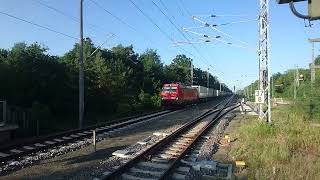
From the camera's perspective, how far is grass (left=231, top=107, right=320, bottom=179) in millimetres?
11220

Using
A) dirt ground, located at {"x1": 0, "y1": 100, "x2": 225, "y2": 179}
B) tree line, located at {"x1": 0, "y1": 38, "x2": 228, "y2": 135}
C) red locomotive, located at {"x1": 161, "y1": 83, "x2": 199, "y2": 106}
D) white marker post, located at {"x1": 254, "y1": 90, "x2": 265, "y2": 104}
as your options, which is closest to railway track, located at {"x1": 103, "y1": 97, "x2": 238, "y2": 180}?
dirt ground, located at {"x1": 0, "y1": 100, "x2": 225, "y2": 179}

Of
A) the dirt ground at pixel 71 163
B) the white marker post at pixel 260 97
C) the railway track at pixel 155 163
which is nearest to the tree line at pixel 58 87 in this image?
the dirt ground at pixel 71 163

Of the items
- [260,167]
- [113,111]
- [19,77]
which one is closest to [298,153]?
[260,167]

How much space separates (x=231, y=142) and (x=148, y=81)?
3758 cm

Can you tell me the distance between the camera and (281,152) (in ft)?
45.8

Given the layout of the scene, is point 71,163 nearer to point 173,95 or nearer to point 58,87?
point 58,87

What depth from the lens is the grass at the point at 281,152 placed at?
1122 centimetres

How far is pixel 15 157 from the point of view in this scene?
13.5 metres

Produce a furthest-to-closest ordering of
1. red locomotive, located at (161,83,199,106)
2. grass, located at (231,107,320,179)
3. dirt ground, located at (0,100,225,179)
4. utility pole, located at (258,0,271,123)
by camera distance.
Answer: red locomotive, located at (161,83,199,106) → utility pole, located at (258,0,271,123) → dirt ground, located at (0,100,225,179) → grass, located at (231,107,320,179)

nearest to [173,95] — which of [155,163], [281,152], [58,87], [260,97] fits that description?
[58,87]

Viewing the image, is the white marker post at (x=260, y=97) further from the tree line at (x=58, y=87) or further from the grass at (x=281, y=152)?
the tree line at (x=58, y=87)

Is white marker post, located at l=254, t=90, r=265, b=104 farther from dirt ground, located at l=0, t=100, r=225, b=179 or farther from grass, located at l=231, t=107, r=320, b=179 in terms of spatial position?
dirt ground, located at l=0, t=100, r=225, b=179

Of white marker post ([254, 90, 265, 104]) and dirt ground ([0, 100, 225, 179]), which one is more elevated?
white marker post ([254, 90, 265, 104])

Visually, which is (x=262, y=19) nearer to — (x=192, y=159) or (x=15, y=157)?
(x=192, y=159)
